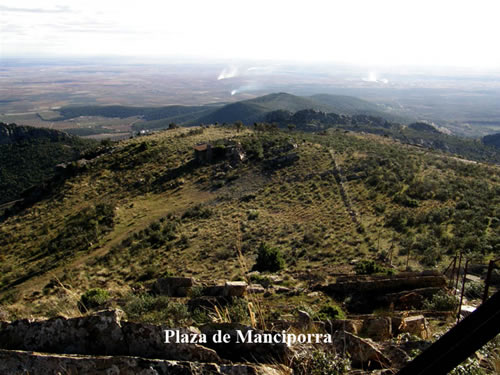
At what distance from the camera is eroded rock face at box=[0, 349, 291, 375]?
2.66m

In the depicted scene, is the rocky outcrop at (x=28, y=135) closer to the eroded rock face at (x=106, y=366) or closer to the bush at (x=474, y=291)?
the eroded rock face at (x=106, y=366)

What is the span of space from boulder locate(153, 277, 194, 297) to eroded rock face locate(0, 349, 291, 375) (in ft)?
22.0

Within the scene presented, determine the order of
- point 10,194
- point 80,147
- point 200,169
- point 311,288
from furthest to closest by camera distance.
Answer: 1. point 80,147
2. point 10,194
3. point 200,169
4. point 311,288

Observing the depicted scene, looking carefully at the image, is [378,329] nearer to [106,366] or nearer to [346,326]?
[346,326]

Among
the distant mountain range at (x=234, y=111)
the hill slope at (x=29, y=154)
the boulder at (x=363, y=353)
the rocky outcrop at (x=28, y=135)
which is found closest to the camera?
the boulder at (x=363, y=353)

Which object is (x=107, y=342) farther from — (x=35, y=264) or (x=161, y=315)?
(x=35, y=264)

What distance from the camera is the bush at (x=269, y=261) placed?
14805mm

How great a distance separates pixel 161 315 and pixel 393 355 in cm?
349

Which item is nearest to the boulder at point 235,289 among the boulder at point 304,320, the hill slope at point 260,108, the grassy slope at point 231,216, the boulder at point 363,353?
the boulder at point 304,320

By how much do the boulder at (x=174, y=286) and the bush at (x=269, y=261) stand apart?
550 cm

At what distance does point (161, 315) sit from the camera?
510 centimetres

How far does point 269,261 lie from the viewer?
1504 cm

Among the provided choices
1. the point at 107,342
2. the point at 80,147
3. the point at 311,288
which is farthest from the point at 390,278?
the point at 80,147

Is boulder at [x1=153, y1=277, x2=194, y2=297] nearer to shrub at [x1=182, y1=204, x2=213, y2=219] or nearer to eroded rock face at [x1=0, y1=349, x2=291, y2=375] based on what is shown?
eroded rock face at [x1=0, y1=349, x2=291, y2=375]
